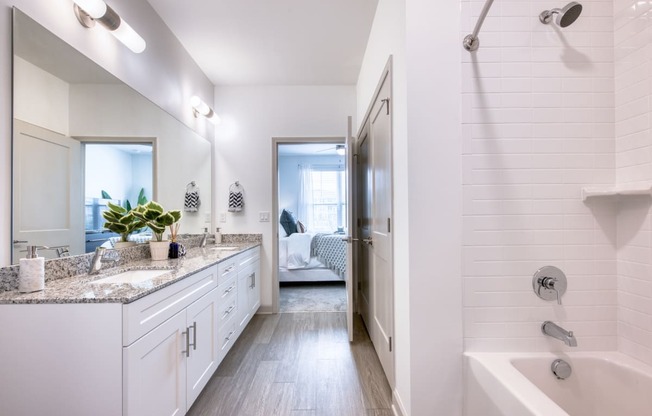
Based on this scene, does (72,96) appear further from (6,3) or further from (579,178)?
(579,178)

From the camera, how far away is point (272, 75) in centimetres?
310

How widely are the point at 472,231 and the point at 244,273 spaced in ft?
6.54

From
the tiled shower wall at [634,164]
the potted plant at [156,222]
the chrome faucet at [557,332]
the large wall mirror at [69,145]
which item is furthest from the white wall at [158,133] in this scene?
the tiled shower wall at [634,164]

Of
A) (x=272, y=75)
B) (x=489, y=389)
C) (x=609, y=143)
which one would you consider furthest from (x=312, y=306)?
(x=609, y=143)

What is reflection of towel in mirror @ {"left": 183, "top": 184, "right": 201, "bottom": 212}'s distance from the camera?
8.89ft

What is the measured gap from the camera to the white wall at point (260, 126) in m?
3.29

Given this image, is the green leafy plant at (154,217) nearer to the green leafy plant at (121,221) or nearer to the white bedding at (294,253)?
the green leafy plant at (121,221)

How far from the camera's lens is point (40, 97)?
4.24ft

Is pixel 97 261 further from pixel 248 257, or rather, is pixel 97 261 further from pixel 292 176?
pixel 292 176

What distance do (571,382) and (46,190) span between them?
251 cm

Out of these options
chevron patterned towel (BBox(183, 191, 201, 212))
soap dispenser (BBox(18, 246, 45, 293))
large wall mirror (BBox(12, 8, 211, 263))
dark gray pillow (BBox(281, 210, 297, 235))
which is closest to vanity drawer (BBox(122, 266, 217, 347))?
soap dispenser (BBox(18, 246, 45, 293))

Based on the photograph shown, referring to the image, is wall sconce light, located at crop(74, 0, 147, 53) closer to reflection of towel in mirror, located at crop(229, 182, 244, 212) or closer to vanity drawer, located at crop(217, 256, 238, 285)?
vanity drawer, located at crop(217, 256, 238, 285)

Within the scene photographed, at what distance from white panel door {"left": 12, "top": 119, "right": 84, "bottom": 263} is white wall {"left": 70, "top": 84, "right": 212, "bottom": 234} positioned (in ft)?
0.51

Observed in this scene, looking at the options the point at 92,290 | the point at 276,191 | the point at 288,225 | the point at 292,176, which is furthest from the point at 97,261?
the point at 292,176
